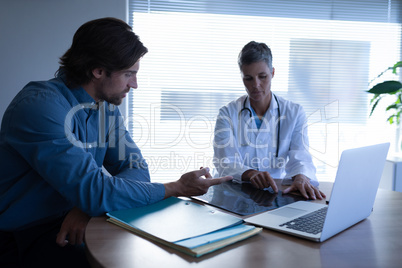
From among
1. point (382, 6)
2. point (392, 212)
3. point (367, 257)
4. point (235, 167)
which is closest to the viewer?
point (367, 257)

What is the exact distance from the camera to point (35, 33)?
2930 millimetres

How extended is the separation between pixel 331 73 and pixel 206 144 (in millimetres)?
1558

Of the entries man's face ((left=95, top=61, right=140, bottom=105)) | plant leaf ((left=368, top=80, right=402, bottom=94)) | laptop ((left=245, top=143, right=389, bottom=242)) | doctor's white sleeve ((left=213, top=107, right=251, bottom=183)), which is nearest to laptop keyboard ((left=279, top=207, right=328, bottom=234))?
laptop ((left=245, top=143, right=389, bottom=242))

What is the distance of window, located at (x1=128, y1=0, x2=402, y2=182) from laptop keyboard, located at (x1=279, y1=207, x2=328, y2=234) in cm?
236

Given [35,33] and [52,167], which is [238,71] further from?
[52,167]

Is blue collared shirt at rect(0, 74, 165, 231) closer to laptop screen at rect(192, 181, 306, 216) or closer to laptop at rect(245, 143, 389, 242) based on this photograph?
laptop screen at rect(192, 181, 306, 216)

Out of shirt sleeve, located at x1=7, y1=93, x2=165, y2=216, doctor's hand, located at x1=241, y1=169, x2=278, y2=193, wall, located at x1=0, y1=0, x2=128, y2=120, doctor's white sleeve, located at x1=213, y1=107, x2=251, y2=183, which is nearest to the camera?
shirt sleeve, located at x1=7, y1=93, x2=165, y2=216

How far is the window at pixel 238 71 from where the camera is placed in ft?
10.7

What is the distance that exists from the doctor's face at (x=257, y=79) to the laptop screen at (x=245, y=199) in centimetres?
80

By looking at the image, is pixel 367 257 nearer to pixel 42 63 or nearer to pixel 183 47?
pixel 183 47

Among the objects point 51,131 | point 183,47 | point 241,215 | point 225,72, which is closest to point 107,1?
point 183,47

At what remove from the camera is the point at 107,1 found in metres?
3.00

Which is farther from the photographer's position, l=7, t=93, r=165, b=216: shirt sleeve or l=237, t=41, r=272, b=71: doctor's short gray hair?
l=237, t=41, r=272, b=71: doctor's short gray hair

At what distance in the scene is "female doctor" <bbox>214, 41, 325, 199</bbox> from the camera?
6.70ft
